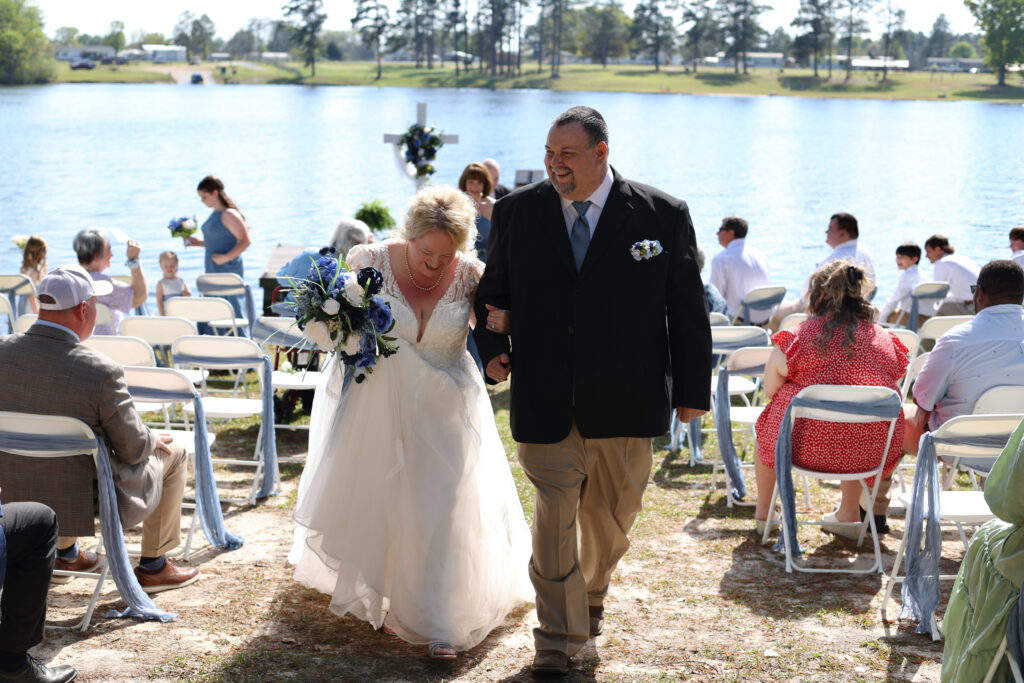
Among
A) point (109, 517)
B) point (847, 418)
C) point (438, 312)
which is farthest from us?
point (847, 418)

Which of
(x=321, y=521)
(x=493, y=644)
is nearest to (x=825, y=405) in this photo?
(x=493, y=644)

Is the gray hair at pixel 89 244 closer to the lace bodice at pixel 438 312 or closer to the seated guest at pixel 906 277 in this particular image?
the lace bodice at pixel 438 312

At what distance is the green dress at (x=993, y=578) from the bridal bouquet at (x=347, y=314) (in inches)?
91.1

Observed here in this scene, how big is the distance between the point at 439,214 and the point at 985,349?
286 centimetres

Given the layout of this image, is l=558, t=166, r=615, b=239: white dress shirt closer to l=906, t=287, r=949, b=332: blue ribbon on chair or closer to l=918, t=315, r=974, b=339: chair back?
l=918, t=315, r=974, b=339: chair back

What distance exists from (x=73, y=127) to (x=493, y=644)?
55644 mm

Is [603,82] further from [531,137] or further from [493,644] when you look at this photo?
[493,644]

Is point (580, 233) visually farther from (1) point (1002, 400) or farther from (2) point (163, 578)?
(2) point (163, 578)

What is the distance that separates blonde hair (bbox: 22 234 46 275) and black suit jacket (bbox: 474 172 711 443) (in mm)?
6428

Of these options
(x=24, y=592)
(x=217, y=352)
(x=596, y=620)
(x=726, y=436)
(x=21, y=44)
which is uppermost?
(x=21, y=44)

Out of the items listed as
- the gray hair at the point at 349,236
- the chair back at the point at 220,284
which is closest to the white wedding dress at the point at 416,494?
the gray hair at the point at 349,236

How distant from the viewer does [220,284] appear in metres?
9.53

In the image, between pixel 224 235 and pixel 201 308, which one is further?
pixel 224 235

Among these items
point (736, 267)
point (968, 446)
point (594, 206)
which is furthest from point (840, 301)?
point (736, 267)
